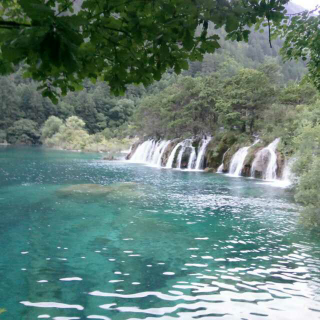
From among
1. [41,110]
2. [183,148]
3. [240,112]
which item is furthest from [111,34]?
[41,110]

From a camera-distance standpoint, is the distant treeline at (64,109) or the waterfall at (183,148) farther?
the distant treeline at (64,109)

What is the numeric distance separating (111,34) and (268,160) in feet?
94.1

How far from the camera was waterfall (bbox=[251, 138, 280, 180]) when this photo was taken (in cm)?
2964

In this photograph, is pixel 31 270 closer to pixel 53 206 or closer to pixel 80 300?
pixel 80 300

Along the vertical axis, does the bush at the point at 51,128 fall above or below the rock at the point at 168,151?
above

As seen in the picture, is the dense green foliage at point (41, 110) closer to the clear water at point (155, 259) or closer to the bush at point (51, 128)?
the bush at point (51, 128)

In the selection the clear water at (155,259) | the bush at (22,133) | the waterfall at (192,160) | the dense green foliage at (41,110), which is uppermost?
the dense green foliage at (41,110)

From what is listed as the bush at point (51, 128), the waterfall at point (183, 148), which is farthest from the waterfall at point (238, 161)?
the bush at point (51, 128)

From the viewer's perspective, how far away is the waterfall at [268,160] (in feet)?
97.2

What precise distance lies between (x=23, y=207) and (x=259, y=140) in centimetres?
2395

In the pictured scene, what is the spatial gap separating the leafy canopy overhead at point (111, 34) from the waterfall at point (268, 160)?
26.8 m

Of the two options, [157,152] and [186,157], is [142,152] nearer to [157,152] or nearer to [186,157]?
[157,152]

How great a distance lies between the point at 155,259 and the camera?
33.3 ft

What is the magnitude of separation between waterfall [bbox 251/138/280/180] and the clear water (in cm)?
1041
